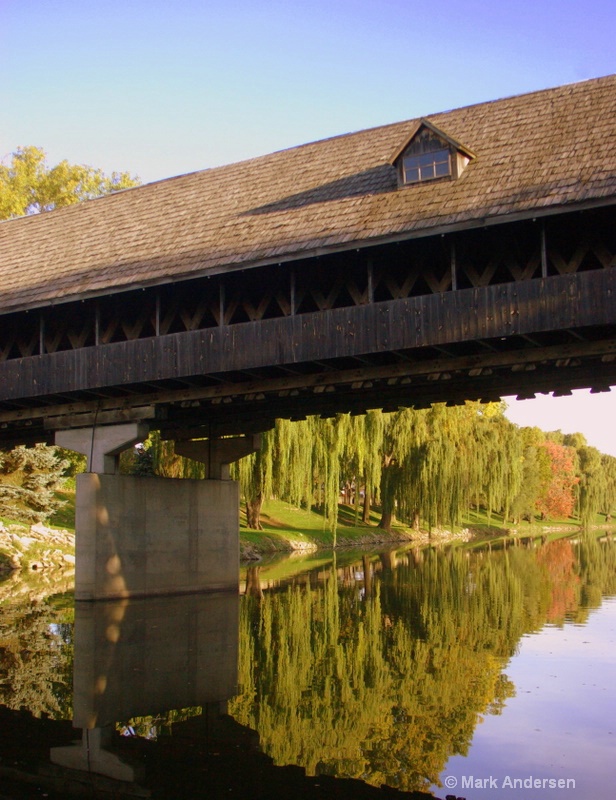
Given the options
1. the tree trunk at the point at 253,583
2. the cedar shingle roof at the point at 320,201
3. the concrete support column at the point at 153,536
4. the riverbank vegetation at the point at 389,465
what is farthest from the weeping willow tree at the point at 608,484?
the cedar shingle roof at the point at 320,201

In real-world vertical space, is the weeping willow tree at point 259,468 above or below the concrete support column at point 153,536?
above

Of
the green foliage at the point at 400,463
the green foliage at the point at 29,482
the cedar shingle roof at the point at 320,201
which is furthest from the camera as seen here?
the green foliage at the point at 29,482

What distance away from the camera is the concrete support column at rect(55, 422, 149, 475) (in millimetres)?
19297

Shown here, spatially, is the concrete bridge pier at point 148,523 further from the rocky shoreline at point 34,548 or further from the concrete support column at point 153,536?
the rocky shoreline at point 34,548

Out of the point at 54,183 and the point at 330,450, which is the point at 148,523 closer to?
the point at 330,450

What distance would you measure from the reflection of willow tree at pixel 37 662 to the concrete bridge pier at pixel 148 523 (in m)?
2.16

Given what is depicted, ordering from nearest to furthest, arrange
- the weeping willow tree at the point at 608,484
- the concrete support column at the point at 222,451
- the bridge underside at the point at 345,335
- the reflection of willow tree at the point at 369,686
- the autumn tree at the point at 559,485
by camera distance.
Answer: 1. the reflection of willow tree at the point at 369,686
2. the bridge underside at the point at 345,335
3. the concrete support column at the point at 222,451
4. the weeping willow tree at the point at 608,484
5. the autumn tree at the point at 559,485

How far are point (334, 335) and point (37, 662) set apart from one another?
22.8 feet

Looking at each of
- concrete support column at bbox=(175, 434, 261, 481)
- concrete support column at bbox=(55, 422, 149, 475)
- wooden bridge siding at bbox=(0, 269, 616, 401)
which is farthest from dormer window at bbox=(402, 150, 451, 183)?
concrete support column at bbox=(175, 434, 261, 481)

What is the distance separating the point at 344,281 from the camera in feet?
53.5

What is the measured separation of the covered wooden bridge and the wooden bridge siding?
30 mm

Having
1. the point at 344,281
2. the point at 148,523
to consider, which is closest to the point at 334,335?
the point at 344,281

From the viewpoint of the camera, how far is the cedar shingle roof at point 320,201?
47.9 ft

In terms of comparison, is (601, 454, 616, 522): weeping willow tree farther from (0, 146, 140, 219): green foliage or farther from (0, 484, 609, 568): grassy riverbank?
(0, 146, 140, 219): green foliage
